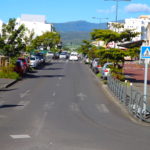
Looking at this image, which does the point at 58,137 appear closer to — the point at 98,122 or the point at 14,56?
the point at 98,122

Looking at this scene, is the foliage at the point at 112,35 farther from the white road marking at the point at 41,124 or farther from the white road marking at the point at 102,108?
the white road marking at the point at 41,124

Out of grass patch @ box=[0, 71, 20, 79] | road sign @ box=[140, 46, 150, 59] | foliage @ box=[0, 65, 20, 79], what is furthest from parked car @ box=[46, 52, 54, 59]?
road sign @ box=[140, 46, 150, 59]

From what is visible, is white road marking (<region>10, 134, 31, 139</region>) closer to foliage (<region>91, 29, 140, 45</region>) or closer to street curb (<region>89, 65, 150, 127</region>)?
street curb (<region>89, 65, 150, 127</region>)

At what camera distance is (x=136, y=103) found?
17.2 meters

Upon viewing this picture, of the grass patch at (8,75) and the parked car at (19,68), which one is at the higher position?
the parked car at (19,68)

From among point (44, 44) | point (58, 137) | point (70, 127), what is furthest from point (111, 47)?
point (44, 44)

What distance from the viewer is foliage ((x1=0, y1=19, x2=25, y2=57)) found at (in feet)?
119

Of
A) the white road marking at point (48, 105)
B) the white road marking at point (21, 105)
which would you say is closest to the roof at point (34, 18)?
the white road marking at point (21, 105)

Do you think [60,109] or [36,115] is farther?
[60,109]

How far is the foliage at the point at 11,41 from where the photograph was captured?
3628 centimetres

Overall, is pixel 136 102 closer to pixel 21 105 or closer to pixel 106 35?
pixel 21 105

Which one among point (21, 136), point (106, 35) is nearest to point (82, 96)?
point (106, 35)

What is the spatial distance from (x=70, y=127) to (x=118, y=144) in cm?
294

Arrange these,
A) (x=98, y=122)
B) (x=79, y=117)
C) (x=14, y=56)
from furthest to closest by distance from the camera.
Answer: (x=14, y=56) < (x=79, y=117) < (x=98, y=122)
